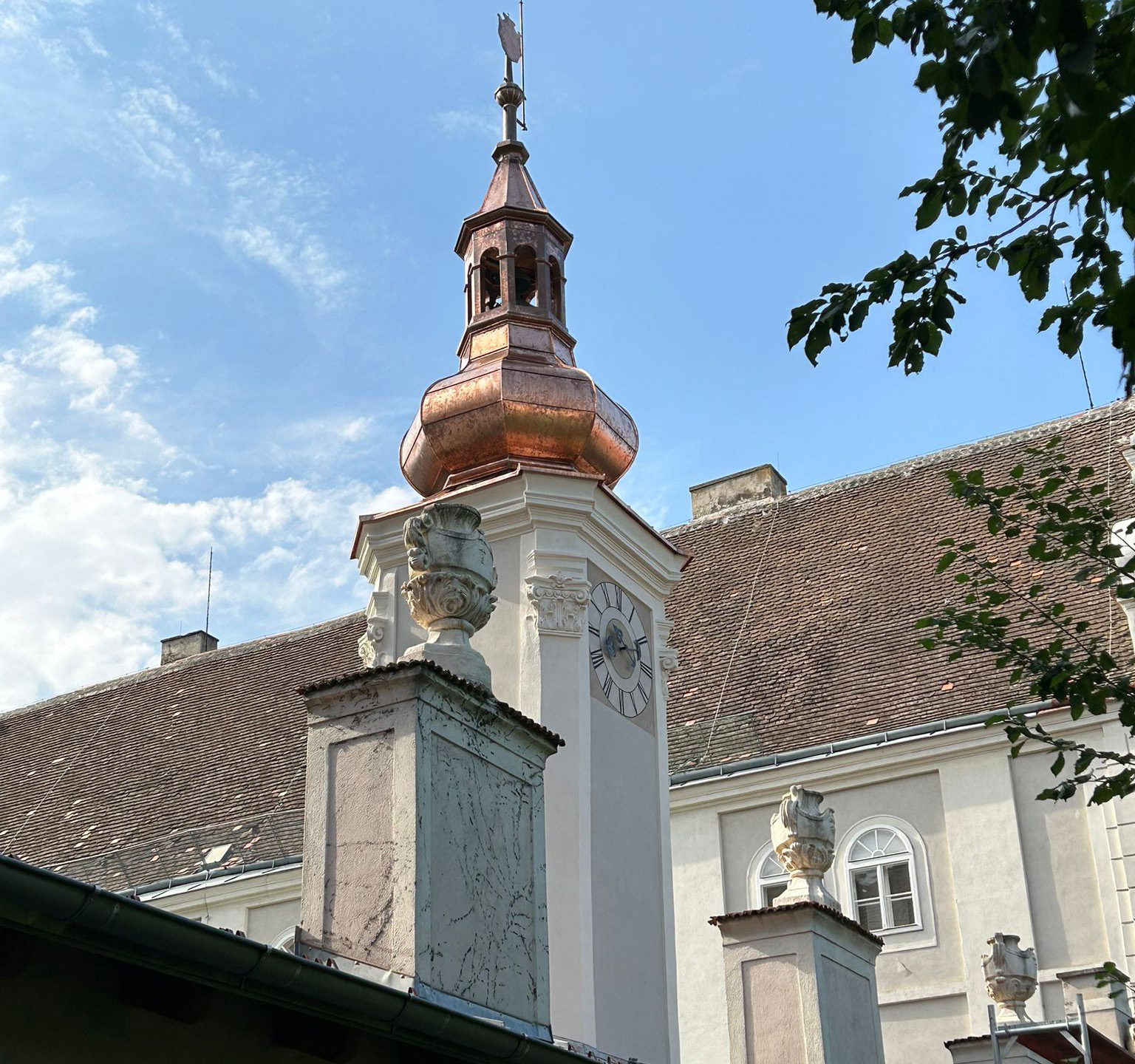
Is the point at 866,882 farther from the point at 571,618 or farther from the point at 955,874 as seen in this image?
the point at 571,618

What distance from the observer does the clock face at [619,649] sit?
16.8 metres

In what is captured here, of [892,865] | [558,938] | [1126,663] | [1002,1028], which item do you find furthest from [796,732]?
[558,938]

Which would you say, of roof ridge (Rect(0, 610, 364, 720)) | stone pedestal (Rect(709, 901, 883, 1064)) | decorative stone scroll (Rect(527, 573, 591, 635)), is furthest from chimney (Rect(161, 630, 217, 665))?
stone pedestal (Rect(709, 901, 883, 1064))

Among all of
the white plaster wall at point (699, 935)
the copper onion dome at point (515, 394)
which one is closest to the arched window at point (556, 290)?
the copper onion dome at point (515, 394)

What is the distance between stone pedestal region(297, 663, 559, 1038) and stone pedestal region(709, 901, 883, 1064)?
3124 millimetres

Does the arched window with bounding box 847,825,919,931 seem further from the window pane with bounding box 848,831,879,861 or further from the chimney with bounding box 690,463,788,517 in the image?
the chimney with bounding box 690,463,788,517

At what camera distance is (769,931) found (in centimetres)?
1163

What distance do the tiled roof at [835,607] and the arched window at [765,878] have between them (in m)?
1.24

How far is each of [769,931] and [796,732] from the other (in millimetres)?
10348

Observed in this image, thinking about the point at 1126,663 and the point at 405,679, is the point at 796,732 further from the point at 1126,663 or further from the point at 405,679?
the point at 405,679

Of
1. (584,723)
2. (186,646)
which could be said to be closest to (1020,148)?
(584,723)

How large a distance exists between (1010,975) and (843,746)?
16.8 feet

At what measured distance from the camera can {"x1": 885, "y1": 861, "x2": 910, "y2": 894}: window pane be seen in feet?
67.1

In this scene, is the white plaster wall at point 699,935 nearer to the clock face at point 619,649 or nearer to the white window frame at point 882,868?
the white window frame at point 882,868
